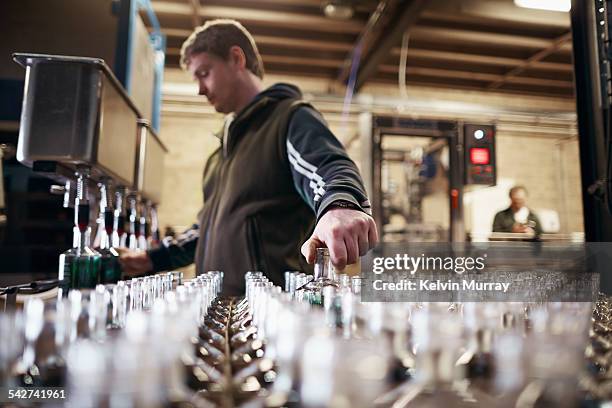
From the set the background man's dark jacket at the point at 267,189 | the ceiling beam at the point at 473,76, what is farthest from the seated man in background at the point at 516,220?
the background man's dark jacket at the point at 267,189

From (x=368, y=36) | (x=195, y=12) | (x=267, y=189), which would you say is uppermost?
(x=195, y=12)

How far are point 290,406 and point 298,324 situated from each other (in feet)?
0.23

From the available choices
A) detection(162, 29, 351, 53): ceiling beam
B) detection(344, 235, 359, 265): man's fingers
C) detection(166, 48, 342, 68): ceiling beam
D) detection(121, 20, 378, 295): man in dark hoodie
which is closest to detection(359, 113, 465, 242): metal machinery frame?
detection(162, 29, 351, 53): ceiling beam

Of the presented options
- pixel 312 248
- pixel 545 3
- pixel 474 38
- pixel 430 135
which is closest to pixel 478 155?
pixel 430 135

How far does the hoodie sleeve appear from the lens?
127 cm

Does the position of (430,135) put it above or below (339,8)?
below

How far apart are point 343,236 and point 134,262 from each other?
1251 millimetres

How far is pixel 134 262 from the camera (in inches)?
79.7

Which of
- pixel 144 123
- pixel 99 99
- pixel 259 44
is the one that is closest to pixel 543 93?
pixel 259 44

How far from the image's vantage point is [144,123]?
2.28 metres

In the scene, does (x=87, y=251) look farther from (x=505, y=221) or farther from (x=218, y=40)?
(x=505, y=221)

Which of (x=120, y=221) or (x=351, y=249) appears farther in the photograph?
(x=120, y=221)

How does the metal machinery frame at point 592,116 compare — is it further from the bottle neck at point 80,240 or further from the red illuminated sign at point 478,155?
the red illuminated sign at point 478,155

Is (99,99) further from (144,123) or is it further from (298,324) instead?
(298,324)
